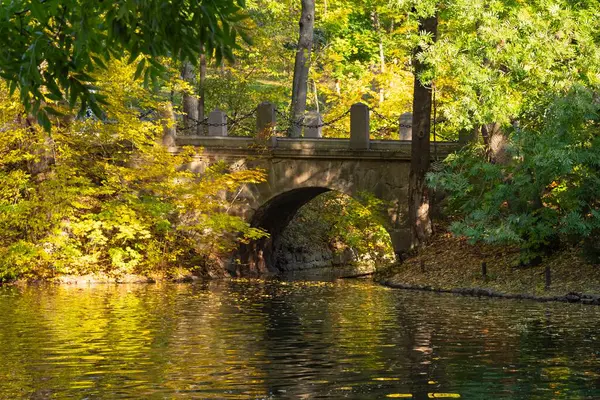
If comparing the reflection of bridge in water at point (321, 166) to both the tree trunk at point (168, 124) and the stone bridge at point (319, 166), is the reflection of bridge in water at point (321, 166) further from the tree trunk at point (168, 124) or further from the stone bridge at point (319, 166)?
the tree trunk at point (168, 124)

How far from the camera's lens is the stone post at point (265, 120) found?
29.7 meters

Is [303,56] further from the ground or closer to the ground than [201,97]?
further from the ground

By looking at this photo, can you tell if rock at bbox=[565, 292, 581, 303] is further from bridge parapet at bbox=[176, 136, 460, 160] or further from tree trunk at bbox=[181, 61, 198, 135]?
tree trunk at bbox=[181, 61, 198, 135]

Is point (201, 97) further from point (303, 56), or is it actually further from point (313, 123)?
point (313, 123)

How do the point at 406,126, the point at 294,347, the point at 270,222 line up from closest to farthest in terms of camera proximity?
1. the point at 294,347
2. the point at 406,126
3. the point at 270,222

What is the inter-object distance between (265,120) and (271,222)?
451 centimetres

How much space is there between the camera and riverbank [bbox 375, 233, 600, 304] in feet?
72.3

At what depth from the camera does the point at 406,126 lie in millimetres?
28875

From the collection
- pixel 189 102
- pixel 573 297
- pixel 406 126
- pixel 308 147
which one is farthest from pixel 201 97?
pixel 573 297

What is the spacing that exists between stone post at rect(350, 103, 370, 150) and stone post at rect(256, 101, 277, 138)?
224 centimetres

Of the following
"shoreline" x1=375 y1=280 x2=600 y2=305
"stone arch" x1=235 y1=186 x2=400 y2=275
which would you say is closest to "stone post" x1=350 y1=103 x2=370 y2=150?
"stone arch" x1=235 y1=186 x2=400 y2=275

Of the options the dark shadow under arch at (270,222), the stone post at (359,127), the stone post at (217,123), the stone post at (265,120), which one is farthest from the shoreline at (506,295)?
the stone post at (217,123)

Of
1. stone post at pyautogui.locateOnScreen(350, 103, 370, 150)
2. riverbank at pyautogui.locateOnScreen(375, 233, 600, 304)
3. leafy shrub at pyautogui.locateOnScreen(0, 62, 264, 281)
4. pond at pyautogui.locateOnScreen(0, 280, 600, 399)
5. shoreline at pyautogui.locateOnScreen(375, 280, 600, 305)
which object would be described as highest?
stone post at pyautogui.locateOnScreen(350, 103, 370, 150)

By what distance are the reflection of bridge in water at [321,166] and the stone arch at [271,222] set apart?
0.21 ft
